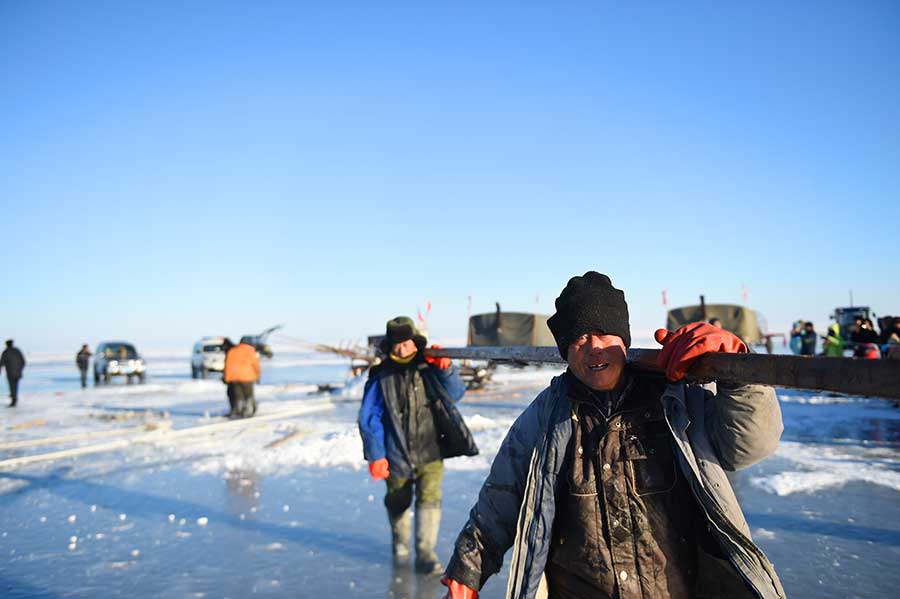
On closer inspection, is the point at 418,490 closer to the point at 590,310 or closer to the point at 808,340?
the point at 590,310

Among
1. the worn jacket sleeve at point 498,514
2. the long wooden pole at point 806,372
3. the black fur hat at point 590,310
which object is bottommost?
the worn jacket sleeve at point 498,514

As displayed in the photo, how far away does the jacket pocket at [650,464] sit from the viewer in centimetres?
195

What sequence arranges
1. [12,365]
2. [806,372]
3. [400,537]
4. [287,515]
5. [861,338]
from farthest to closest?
[12,365] < [861,338] < [287,515] < [400,537] < [806,372]

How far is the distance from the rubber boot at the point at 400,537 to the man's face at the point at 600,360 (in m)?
2.94

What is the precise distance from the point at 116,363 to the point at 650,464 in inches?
1087

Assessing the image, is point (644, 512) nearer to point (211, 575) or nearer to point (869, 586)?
point (869, 586)

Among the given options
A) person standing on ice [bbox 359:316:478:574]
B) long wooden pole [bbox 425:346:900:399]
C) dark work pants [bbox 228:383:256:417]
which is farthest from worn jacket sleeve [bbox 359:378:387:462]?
dark work pants [bbox 228:383:256:417]

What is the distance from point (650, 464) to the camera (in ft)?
Result: 6.47

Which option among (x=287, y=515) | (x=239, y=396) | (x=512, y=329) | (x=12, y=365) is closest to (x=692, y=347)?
(x=287, y=515)

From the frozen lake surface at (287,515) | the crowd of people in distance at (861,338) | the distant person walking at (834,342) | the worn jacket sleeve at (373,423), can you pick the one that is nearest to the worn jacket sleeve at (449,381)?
the worn jacket sleeve at (373,423)

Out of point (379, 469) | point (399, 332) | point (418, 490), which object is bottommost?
point (418, 490)

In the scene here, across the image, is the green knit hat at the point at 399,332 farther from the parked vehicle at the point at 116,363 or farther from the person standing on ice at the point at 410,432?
the parked vehicle at the point at 116,363

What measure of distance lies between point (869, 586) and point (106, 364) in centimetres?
2746

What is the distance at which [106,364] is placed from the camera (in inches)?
987
